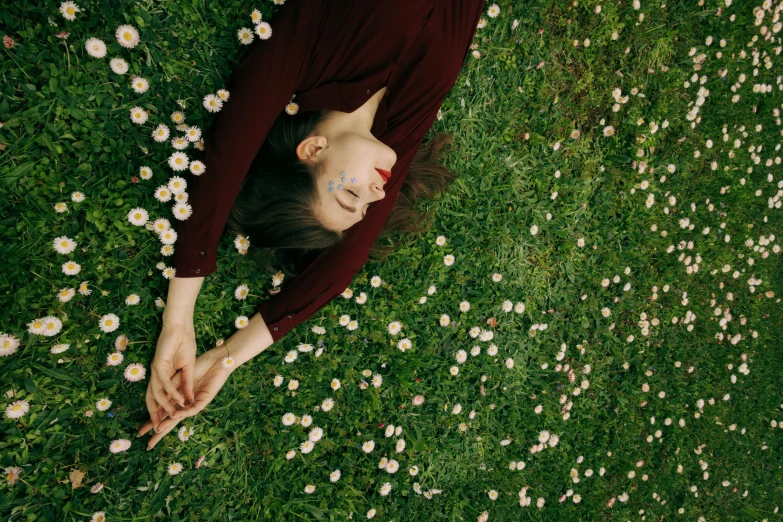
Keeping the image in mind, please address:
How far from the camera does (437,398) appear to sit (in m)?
3.02

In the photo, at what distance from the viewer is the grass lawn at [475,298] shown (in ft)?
6.83

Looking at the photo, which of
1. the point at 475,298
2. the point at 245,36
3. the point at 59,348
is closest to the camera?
the point at 59,348

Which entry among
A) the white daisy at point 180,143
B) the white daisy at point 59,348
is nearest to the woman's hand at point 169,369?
the white daisy at point 59,348

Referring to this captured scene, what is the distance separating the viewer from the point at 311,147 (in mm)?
2072

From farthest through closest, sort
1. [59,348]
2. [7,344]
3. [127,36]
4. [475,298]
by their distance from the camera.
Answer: [475,298] < [127,36] < [59,348] < [7,344]

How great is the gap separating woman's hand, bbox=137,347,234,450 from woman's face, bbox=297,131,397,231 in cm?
97

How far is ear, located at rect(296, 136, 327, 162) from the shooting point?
207 centimetres

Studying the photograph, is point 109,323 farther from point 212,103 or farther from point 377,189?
point 377,189

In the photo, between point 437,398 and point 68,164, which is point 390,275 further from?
point 68,164

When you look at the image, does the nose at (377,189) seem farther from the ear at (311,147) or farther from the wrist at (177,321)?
the wrist at (177,321)

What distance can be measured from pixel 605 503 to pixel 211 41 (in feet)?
14.1

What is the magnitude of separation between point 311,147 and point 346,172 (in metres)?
0.23

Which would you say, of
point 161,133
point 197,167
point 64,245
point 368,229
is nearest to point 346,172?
point 368,229

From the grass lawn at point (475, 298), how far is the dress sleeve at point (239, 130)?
10.6 inches
